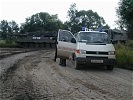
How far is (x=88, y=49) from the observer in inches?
543

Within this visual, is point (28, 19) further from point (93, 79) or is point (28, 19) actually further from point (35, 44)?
point (93, 79)

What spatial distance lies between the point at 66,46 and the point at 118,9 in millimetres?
34837

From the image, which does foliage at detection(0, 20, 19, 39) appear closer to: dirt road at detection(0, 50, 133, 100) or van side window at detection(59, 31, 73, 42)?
van side window at detection(59, 31, 73, 42)

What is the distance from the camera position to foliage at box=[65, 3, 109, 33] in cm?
10175

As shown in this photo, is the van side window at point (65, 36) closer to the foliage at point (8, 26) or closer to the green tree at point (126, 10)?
the green tree at point (126, 10)

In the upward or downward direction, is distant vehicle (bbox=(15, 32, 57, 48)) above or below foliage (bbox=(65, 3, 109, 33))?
below

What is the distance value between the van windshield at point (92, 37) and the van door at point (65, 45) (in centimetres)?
52

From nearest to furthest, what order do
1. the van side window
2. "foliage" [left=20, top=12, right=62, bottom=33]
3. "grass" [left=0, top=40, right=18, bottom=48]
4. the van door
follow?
the van door → the van side window → "grass" [left=0, top=40, right=18, bottom=48] → "foliage" [left=20, top=12, right=62, bottom=33]

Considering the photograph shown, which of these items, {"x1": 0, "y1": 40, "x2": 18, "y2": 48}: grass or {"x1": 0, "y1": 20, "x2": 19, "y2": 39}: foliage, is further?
{"x1": 0, "y1": 20, "x2": 19, "y2": 39}: foliage

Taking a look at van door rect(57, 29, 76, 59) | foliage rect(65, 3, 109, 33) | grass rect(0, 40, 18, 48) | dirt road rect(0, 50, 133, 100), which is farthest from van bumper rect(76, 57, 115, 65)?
foliage rect(65, 3, 109, 33)

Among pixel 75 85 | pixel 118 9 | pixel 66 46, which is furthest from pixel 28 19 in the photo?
pixel 75 85

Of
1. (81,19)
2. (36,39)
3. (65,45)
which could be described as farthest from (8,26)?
(65,45)

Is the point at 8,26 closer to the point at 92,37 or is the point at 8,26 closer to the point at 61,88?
the point at 92,37

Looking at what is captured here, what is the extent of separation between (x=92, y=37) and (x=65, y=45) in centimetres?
159
